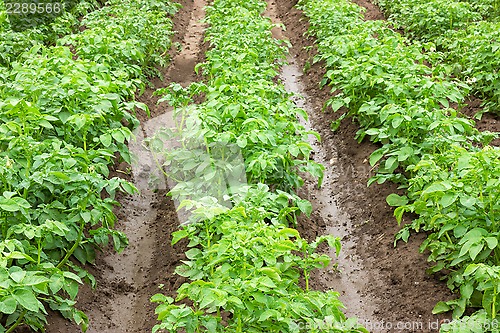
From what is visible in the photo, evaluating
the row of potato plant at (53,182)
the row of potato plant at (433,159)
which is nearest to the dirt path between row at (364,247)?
the row of potato plant at (433,159)

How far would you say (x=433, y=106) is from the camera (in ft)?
18.5

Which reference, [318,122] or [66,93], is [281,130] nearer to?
[66,93]

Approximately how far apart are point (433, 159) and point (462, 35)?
391 cm

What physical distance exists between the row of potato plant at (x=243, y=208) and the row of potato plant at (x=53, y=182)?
58 cm

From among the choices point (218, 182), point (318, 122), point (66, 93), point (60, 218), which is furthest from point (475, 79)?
point (60, 218)

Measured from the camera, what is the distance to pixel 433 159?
15.4 feet

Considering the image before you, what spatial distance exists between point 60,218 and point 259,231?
4.77 ft

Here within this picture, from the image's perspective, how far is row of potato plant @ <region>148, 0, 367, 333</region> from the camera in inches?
132

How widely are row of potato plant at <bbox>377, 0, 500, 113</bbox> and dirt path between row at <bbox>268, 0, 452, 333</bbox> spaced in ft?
4.49

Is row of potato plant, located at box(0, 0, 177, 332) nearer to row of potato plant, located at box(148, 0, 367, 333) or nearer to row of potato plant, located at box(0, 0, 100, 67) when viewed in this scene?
row of potato plant, located at box(148, 0, 367, 333)

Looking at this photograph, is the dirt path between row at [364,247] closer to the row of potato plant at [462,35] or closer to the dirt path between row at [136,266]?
the dirt path between row at [136,266]

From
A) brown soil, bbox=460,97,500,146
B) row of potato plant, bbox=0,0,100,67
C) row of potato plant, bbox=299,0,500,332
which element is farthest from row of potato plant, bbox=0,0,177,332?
brown soil, bbox=460,97,500,146

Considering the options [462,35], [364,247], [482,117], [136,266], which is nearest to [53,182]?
[136,266]

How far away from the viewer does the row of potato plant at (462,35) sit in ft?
22.9
